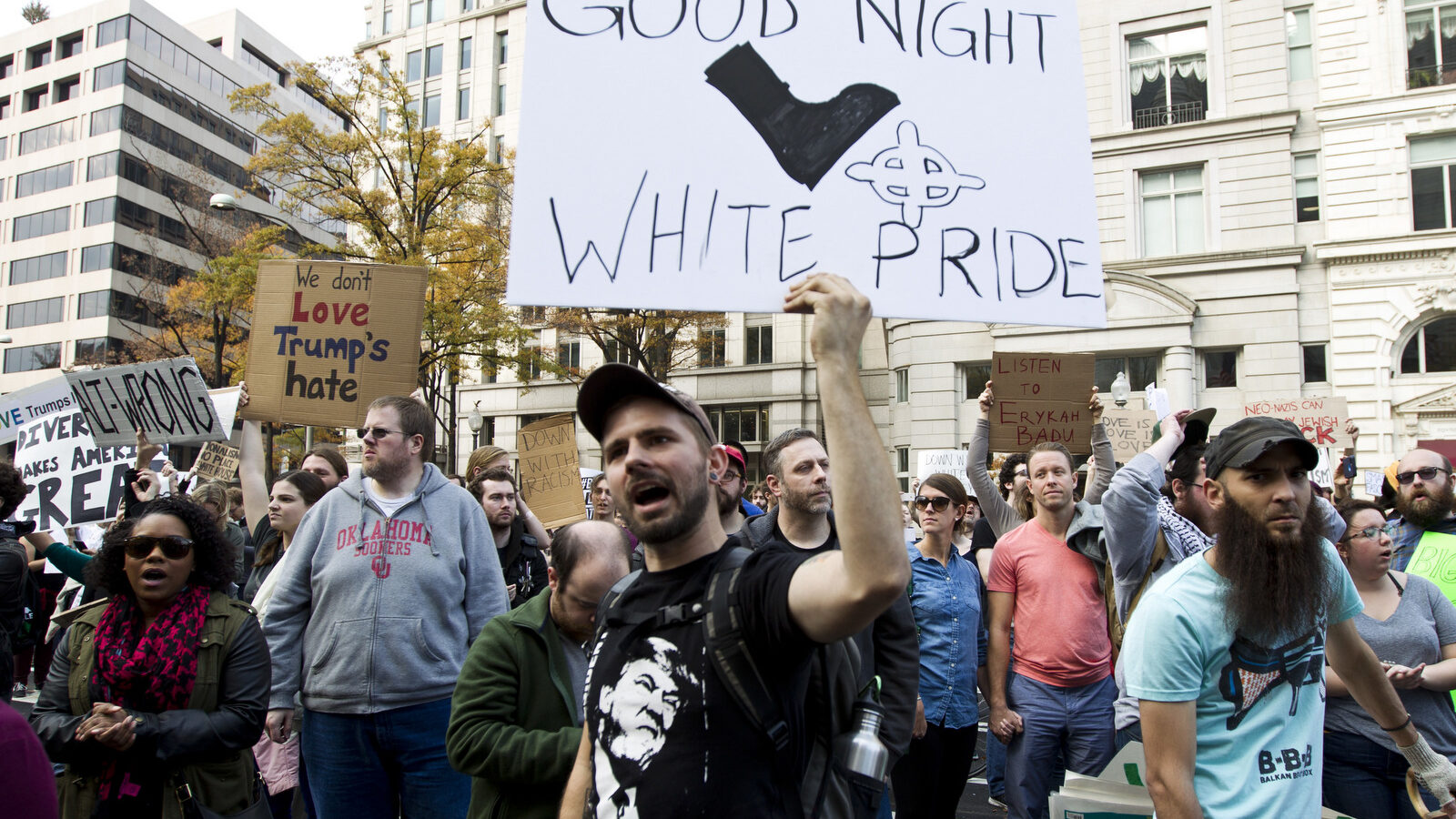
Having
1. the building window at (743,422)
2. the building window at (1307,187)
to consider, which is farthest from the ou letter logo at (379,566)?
the building window at (743,422)

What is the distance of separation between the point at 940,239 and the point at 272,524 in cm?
427

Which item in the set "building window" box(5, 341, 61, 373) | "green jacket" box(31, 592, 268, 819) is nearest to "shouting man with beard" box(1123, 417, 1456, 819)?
"green jacket" box(31, 592, 268, 819)

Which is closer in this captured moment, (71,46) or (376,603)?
(376,603)

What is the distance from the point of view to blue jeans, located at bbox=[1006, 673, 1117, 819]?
→ 14.7 ft

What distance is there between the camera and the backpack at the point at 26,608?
4.67 metres

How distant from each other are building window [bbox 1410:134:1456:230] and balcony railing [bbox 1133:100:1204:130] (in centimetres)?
488

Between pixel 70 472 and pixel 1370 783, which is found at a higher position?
pixel 70 472

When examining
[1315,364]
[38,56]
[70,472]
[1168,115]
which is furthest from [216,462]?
[38,56]

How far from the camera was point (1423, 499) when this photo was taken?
16.8 ft

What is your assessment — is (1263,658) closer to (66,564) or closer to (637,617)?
(637,617)

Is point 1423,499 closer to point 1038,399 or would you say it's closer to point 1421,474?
point 1421,474

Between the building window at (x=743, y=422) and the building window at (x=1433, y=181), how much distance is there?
19676 millimetres

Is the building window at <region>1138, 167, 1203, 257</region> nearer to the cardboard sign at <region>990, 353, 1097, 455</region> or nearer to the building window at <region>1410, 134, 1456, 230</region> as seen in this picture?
the building window at <region>1410, 134, 1456, 230</region>

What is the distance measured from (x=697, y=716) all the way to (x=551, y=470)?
6.11 metres
